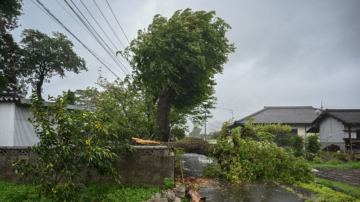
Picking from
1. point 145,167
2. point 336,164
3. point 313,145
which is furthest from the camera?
point 313,145

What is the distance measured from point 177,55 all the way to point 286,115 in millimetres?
23664

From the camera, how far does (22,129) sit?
36.8 feet

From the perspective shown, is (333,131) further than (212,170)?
Yes

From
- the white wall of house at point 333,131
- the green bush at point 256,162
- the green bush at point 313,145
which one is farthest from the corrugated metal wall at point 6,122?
the white wall of house at point 333,131

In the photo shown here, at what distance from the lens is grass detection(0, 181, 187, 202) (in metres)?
5.36

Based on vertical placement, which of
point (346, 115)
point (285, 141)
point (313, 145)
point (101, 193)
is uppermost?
point (346, 115)

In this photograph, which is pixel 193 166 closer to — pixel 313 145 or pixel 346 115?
pixel 313 145

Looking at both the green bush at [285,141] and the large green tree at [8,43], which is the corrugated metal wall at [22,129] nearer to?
the large green tree at [8,43]

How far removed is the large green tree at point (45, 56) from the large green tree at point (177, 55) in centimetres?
1788

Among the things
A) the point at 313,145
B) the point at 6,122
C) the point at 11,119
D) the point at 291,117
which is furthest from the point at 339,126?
the point at 6,122

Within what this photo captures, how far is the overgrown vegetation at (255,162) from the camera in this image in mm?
9164

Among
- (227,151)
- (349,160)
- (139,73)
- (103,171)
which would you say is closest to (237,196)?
(227,151)

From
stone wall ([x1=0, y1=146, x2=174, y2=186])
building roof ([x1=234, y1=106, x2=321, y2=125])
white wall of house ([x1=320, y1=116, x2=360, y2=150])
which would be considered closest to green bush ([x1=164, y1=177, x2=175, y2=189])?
stone wall ([x1=0, y1=146, x2=174, y2=186])

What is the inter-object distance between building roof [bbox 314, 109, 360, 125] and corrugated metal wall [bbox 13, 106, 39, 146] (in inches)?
840
